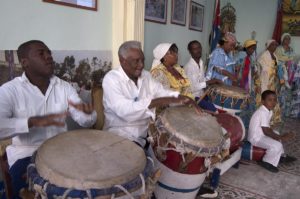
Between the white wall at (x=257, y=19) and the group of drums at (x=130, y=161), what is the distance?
16.0 feet

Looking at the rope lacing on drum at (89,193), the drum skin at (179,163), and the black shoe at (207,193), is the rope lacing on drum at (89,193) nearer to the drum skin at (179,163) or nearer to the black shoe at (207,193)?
the drum skin at (179,163)

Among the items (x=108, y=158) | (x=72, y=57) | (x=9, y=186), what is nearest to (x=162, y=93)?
(x=72, y=57)

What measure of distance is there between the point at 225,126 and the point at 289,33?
4225mm

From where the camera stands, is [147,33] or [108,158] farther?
[147,33]

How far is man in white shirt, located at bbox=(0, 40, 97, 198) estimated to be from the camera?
1595 mm

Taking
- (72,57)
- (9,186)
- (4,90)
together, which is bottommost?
(9,186)

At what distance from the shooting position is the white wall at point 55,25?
1963 mm

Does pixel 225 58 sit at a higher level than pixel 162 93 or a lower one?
higher

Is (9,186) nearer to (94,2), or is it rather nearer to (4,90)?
(4,90)

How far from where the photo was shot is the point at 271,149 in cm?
313

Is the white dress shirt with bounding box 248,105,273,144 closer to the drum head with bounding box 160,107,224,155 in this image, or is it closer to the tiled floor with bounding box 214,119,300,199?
the tiled floor with bounding box 214,119,300,199

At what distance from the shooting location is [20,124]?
4.79 ft

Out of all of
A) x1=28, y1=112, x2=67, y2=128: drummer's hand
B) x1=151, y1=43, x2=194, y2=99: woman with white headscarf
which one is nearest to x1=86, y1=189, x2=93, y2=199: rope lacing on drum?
x1=28, y1=112, x2=67, y2=128: drummer's hand

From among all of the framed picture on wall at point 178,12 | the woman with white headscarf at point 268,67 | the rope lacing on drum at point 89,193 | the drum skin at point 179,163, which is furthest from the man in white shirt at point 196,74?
the rope lacing on drum at point 89,193
